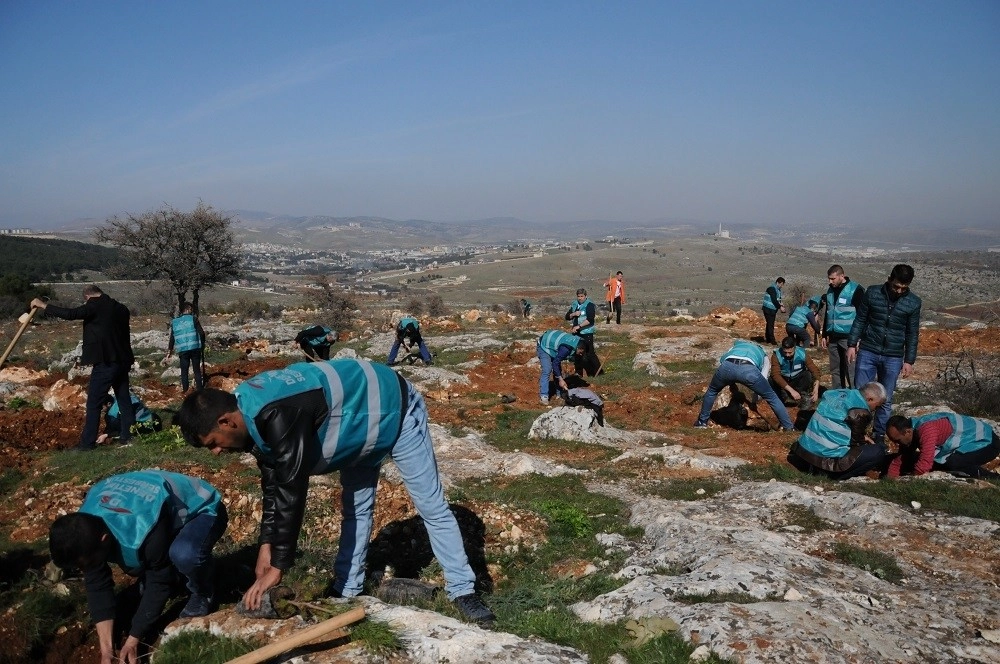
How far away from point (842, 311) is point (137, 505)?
31.6 feet

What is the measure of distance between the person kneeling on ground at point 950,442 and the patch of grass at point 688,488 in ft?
6.15

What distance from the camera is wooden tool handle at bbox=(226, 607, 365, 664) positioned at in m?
2.98

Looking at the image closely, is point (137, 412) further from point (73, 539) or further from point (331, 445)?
point (331, 445)

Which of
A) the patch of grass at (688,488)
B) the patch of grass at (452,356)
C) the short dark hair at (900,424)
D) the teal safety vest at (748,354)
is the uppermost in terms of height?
the teal safety vest at (748,354)

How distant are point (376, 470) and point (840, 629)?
9.37 ft

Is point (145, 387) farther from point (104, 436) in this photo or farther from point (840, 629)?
point (840, 629)

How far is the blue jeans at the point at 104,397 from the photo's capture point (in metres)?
8.01

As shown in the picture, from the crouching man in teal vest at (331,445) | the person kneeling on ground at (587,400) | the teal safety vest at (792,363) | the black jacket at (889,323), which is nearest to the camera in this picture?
the crouching man in teal vest at (331,445)

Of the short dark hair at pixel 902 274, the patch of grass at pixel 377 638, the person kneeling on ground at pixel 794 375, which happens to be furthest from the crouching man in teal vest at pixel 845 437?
the patch of grass at pixel 377 638

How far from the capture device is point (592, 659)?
3361 mm

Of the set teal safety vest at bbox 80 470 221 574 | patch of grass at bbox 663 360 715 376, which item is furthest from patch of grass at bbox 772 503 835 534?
patch of grass at bbox 663 360 715 376

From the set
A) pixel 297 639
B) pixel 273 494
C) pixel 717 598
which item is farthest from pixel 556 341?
pixel 297 639

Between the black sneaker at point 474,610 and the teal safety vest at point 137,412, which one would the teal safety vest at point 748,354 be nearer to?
the black sneaker at point 474,610

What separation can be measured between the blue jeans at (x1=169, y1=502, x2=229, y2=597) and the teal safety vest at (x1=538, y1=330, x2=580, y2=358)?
7853 millimetres
